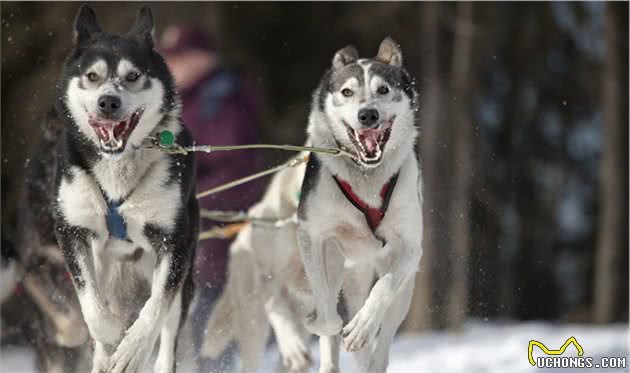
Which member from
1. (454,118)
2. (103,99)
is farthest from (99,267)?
(454,118)

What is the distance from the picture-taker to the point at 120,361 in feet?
10.7

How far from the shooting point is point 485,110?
A: 364 inches

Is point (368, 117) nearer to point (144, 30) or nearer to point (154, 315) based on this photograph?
point (144, 30)

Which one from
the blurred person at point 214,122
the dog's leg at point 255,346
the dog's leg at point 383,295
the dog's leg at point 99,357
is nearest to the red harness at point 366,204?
the dog's leg at point 383,295

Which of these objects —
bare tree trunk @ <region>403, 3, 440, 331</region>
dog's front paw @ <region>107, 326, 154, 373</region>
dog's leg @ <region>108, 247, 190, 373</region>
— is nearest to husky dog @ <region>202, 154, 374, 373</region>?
dog's leg @ <region>108, 247, 190, 373</region>

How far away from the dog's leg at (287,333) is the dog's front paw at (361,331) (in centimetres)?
90

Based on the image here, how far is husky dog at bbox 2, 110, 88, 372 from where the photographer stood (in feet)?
14.9

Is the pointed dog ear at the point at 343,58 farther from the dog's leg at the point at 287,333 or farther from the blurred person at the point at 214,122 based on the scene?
the blurred person at the point at 214,122

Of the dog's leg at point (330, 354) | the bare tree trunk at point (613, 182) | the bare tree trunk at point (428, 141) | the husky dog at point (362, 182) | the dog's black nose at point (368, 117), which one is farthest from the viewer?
the bare tree trunk at point (613, 182)

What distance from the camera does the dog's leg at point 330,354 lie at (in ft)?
13.1

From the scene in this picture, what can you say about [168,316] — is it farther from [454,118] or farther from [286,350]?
[454,118]

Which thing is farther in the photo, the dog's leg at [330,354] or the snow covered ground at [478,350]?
the snow covered ground at [478,350]

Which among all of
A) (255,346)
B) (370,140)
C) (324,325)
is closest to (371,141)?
(370,140)

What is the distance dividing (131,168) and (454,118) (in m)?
5.11
